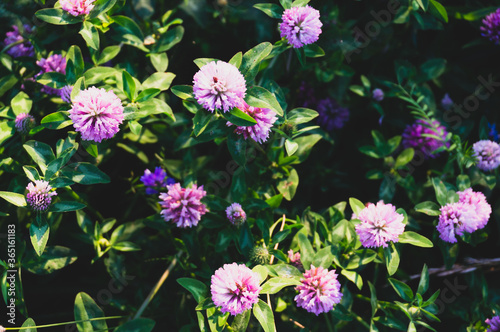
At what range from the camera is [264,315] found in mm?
1293

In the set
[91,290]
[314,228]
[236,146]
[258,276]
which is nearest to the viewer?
[258,276]

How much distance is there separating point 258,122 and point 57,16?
0.79m

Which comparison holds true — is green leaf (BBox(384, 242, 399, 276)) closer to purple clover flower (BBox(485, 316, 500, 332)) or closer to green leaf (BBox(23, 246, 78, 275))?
purple clover flower (BBox(485, 316, 500, 332))

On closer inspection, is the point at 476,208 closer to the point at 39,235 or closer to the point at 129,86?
the point at 129,86

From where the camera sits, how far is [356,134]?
2248mm

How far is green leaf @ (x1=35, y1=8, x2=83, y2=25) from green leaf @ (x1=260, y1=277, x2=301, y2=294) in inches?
43.0

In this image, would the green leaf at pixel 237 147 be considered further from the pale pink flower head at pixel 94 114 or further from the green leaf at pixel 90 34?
the green leaf at pixel 90 34

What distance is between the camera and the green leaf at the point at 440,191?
162 centimetres

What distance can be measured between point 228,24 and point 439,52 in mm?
1119

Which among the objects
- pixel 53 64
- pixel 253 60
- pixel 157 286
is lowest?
pixel 157 286

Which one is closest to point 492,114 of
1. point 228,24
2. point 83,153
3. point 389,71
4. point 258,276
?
point 389,71

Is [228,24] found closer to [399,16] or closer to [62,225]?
[399,16]

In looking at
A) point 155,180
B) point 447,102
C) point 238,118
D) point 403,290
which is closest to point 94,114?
point 238,118

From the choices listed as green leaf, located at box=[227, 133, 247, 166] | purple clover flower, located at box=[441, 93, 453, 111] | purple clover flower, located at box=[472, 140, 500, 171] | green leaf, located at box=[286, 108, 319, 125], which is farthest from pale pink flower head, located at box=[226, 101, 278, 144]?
purple clover flower, located at box=[441, 93, 453, 111]
